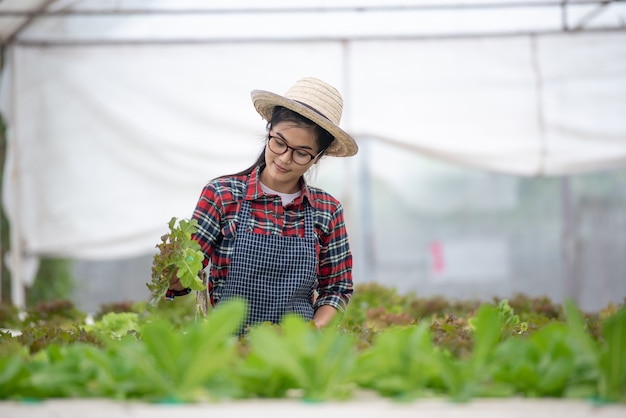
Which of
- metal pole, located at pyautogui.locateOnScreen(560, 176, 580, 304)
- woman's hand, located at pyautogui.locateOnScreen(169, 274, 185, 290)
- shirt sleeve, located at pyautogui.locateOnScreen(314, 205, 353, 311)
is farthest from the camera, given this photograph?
metal pole, located at pyautogui.locateOnScreen(560, 176, 580, 304)

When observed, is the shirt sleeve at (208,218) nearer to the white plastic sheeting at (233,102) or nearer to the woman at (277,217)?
the woman at (277,217)

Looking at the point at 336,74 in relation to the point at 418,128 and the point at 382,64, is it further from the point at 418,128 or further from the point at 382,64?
the point at 418,128

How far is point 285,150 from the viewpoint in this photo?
2.45m

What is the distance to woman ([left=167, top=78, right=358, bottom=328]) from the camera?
2488 millimetres

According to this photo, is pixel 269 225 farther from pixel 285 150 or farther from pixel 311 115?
pixel 311 115

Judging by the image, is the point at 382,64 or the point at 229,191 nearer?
the point at 229,191

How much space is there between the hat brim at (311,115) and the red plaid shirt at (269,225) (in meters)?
0.16

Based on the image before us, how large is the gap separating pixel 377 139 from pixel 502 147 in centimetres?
85

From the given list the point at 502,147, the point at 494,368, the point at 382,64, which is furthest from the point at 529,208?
the point at 494,368

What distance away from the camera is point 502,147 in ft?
18.5

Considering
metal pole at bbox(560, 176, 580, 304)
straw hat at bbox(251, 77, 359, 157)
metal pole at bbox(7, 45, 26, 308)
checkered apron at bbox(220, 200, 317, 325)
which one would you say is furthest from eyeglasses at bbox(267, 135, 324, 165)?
metal pole at bbox(560, 176, 580, 304)

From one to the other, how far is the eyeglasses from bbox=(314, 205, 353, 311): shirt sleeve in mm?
309

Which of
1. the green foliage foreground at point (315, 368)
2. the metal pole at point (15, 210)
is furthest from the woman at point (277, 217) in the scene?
the metal pole at point (15, 210)

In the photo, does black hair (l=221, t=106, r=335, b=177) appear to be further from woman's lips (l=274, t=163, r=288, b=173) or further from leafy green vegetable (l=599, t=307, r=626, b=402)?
leafy green vegetable (l=599, t=307, r=626, b=402)
